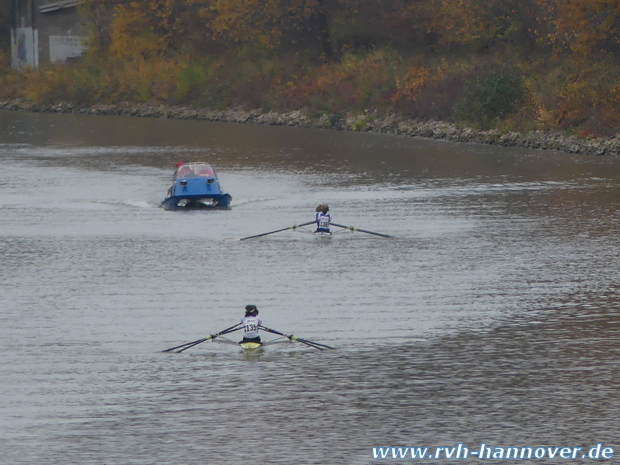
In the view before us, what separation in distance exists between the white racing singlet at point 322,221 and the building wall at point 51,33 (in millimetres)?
82606

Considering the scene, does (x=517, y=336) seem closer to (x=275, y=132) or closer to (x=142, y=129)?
(x=275, y=132)

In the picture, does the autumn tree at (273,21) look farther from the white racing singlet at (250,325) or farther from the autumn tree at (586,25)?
the white racing singlet at (250,325)

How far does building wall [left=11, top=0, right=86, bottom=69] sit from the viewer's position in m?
114

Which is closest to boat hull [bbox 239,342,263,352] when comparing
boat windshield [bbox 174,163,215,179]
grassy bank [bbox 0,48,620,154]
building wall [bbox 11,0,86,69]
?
boat windshield [bbox 174,163,215,179]

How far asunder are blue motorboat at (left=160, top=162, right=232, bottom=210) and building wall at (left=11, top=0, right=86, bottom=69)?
73993mm

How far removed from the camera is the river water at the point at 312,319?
18.3m

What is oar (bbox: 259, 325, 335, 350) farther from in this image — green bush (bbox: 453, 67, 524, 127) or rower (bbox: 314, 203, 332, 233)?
green bush (bbox: 453, 67, 524, 127)

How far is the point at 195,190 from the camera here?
1674 inches

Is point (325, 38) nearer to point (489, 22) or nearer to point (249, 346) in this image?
point (489, 22)

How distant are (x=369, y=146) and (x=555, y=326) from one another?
42039mm

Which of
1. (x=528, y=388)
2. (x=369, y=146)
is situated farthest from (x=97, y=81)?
(x=528, y=388)

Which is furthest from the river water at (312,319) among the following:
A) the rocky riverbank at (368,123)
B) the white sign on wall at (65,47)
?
the white sign on wall at (65,47)

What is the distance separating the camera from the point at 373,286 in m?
28.6

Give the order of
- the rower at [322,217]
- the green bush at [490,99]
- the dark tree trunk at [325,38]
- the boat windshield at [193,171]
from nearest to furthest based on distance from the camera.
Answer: the rower at [322,217] → the boat windshield at [193,171] → the green bush at [490,99] → the dark tree trunk at [325,38]
